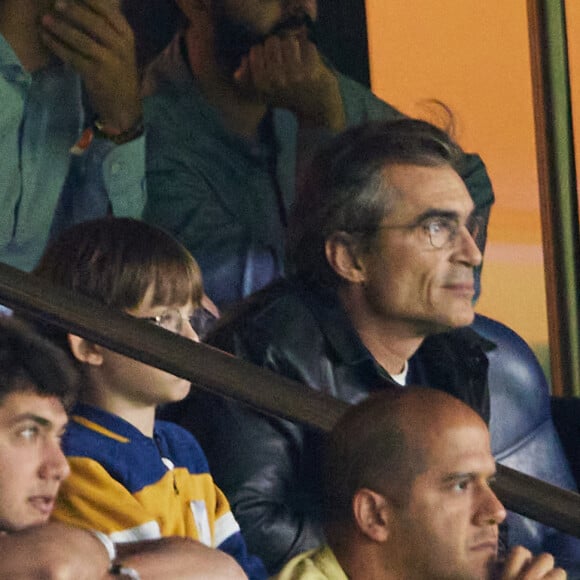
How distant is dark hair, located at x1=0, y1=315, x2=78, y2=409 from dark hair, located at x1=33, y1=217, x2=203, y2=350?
23cm

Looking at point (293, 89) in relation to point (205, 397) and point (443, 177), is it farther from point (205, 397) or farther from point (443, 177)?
point (205, 397)

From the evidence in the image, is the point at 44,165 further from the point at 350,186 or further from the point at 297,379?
the point at 297,379

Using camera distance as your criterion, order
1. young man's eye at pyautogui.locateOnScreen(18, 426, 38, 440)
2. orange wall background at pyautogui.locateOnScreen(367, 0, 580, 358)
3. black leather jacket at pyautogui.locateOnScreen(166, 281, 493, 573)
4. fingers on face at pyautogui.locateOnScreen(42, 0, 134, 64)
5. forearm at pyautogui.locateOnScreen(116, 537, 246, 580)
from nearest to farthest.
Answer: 1. forearm at pyautogui.locateOnScreen(116, 537, 246, 580)
2. young man's eye at pyautogui.locateOnScreen(18, 426, 38, 440)
3. black leather jacket at pyautogui.locateOnScreen(166, 281, 493, 573)
4. fingers on face at pyautogui.locateOnScreen(42, 0, 134, 64)
5. orange wall background at pyautogui.locateOnScreen(367, 0, 580, 358)

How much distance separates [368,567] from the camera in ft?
5.96

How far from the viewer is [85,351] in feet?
6.63

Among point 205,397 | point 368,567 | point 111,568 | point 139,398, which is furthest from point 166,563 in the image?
point 205,397

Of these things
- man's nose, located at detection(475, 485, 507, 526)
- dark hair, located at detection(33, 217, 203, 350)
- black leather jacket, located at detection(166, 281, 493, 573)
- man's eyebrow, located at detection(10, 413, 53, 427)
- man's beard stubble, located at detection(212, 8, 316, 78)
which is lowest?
black leather jacket, located at detection(166, 281, 493, 573)

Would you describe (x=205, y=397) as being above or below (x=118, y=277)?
below

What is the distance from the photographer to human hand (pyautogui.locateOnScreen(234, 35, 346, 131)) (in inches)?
122

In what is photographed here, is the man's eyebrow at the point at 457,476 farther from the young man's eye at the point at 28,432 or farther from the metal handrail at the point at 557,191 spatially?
the metal handrail at the point at 557,191

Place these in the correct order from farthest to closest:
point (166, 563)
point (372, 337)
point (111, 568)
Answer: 1. point (372, 337)
2. point (166, 563)
3. point (111, 568)

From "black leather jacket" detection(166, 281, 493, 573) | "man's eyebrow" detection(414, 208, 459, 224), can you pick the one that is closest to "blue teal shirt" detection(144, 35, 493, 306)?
"black leather jacket" detection(166, 281, 493, 573)

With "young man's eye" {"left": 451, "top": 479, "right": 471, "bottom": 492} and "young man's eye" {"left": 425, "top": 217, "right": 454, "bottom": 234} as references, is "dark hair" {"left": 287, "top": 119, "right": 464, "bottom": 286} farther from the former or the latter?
"young man's eye" {"left": 451, "top": 479, "right": 471, "bottom": 492}

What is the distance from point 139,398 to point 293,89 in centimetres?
125
